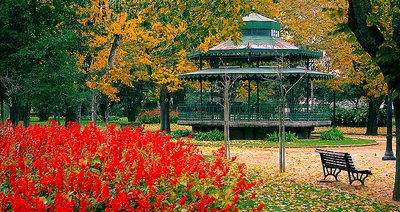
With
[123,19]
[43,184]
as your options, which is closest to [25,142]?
[43,184]

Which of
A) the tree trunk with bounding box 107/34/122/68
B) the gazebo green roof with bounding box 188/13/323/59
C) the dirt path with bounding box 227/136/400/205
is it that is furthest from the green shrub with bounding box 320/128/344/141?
the tree trunk with bounding box 107/34/122/68

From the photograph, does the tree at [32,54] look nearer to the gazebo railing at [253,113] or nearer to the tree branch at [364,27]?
the gazebo railing at [253,113]

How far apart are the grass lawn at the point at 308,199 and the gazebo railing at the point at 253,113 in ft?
58.8

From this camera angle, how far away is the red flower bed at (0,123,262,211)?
5.34 meters

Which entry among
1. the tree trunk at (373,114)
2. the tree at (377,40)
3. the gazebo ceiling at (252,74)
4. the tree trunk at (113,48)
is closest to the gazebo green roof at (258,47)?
the gazebo ceiling at (252,74)

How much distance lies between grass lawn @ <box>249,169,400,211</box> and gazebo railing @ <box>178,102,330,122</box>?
17930 millimetres

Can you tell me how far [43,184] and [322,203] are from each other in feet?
28.1

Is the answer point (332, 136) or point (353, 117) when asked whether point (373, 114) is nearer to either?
point (332, 136)

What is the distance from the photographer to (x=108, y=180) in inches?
249

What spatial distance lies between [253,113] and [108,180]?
27940mm

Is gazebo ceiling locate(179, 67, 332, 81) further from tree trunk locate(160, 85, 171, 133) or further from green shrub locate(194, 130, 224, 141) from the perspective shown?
tree trunk locate(160, 85, 171, 133)

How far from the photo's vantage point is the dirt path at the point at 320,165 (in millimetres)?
15555

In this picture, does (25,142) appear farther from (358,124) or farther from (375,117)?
(358,124)

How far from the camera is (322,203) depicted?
13.0m
